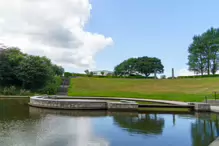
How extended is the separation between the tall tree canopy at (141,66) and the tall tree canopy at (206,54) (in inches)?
806

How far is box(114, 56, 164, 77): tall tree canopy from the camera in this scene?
264ft

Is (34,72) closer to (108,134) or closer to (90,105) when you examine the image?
(90,105)

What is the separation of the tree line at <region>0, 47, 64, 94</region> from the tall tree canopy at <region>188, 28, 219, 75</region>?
47.0 meters

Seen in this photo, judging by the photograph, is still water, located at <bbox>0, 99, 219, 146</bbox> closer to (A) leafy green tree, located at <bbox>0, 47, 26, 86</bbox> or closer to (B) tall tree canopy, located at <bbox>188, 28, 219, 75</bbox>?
(A) leafy green tree, located at <bbox>0, 47, 26, 86</bbox>

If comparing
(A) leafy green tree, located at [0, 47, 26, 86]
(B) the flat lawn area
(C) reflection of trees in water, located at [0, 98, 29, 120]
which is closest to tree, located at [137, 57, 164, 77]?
(B) the flat lawn area

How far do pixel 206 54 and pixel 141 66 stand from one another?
2667 centimetres

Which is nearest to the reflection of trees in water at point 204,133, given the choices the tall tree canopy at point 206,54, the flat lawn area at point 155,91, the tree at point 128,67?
the flat lawn area at point 155,91

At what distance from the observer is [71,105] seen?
14.9 metres

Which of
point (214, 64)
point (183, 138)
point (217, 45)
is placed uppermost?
point (217, 45)

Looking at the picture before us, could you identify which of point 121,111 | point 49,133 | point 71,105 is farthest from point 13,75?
point 49,133

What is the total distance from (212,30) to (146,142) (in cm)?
6577

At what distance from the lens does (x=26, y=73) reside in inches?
1190

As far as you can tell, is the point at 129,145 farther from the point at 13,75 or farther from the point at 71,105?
the point at 13,75

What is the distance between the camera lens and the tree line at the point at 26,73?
30.5 meters
